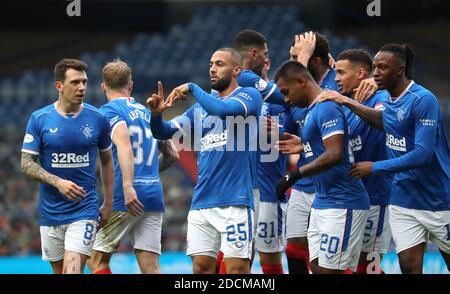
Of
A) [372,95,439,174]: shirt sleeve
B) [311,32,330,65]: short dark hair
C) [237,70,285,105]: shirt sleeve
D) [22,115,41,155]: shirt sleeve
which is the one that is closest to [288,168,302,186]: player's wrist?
[372,95,439,174]: shirt sleeve

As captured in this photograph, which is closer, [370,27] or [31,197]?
[31,197]

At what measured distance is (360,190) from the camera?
8.23 m

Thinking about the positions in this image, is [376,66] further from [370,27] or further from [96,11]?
[96,11]

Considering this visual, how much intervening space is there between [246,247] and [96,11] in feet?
67.5

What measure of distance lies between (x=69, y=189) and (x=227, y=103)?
1.60 meters

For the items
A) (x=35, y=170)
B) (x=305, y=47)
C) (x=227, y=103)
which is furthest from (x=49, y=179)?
(x=305, y=47)

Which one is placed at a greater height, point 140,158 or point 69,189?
point 140,158

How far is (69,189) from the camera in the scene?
26.6ft

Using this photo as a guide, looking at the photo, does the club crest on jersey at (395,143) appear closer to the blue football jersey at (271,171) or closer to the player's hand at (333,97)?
the player's hand at (333,97)

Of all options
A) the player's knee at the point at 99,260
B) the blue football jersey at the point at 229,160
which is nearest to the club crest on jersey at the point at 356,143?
the blue football jersey at the point at 229,160

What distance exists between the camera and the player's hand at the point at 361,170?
804 centimetres

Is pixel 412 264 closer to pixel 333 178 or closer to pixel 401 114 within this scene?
pixel 333 178
